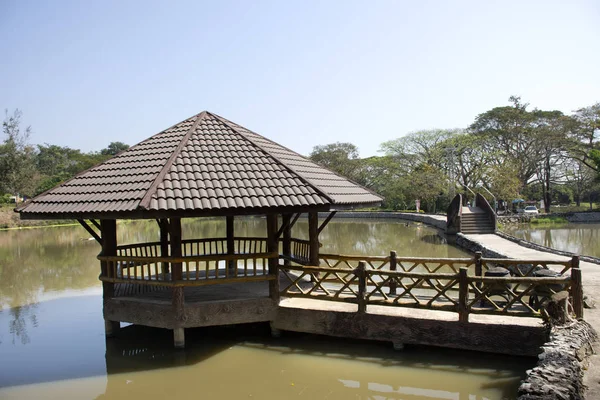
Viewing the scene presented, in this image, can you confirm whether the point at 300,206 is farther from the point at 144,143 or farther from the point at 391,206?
the point at 391,206

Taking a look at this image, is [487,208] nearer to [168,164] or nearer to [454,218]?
[454,218]

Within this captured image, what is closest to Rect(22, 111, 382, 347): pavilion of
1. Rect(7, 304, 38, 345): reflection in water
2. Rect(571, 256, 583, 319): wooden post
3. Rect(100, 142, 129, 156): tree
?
Rect(7, 304, 38, 345): reflection in water

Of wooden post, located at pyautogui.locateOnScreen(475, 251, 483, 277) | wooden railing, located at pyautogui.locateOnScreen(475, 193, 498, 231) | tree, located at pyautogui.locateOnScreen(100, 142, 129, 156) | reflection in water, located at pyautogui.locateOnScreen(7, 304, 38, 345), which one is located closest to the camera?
wooden post, located at pyautogui.locateOnScreen(475, 251, 483, 277)

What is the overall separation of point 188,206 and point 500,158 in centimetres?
3895

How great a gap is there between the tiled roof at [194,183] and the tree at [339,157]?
139ft

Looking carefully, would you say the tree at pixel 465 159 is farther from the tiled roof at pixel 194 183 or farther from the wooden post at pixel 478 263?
the tiled roof at pixel 194 183

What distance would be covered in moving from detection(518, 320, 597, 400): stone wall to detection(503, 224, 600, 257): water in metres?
13.3

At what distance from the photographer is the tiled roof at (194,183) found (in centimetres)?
706

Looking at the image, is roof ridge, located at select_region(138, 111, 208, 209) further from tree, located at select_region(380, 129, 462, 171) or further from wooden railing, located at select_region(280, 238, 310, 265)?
tree, located at select_region(380, 129, 462, 171)

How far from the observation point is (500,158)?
133 ft

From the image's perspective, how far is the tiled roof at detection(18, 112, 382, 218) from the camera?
23.2ft

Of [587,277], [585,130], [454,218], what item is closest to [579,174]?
[585,130]

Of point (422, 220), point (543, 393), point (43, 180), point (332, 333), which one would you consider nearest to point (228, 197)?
point (332, 333)

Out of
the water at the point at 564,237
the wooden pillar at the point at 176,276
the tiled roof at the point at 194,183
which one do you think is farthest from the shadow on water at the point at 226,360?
the water at the point at 564,237
